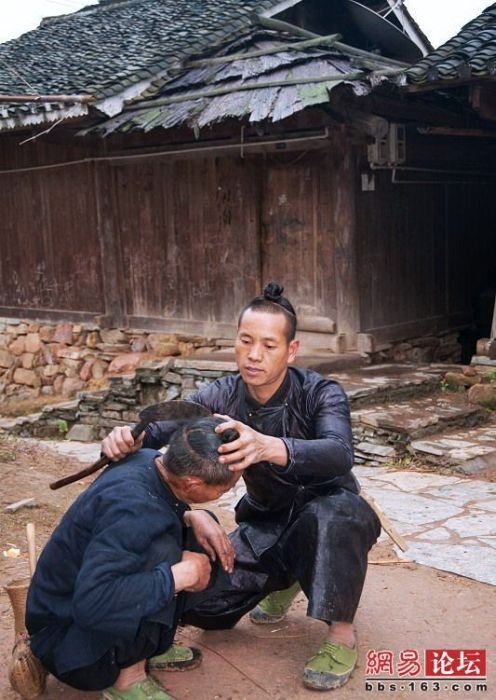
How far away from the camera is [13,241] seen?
13062mm

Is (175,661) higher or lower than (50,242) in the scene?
lower

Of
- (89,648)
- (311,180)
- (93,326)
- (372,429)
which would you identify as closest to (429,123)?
(311,180)

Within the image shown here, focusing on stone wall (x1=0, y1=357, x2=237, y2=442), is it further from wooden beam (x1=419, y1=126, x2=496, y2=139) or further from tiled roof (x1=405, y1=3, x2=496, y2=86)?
tiled roof (x1=405, y1=3, x2=496, y2=86)

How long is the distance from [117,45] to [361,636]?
10.6 m

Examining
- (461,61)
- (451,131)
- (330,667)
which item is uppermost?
(461,61)

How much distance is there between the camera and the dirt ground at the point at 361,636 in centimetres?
313

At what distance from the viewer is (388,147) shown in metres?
9.32

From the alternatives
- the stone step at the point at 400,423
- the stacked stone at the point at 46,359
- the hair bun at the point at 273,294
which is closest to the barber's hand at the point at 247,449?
the hair bun at the point at 273,294

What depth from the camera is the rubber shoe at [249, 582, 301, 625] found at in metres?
3.71

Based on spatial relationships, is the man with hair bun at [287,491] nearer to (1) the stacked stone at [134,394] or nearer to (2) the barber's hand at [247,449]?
(2) the barber's hand at [247,449]

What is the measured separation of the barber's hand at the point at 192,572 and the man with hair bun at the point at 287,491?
37 centimetres

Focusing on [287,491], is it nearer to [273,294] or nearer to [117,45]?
[273,294]

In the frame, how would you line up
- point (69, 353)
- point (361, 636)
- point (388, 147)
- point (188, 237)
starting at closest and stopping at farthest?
1. point (361, 636)
2. point (388, 147)
3. point (188, 237)
4. point (69, 353)

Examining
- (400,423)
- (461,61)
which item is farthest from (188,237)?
(400,423)
